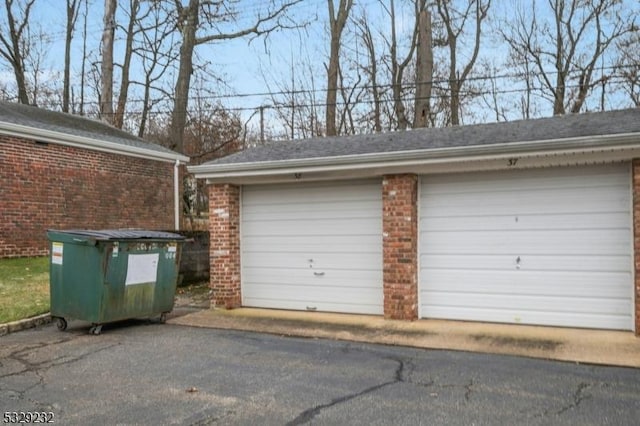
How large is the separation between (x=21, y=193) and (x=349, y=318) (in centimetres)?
847

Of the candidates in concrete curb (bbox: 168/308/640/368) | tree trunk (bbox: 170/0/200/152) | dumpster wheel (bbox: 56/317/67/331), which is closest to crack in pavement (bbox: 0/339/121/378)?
dumpster wheel (bbox: 56/317/67/331)

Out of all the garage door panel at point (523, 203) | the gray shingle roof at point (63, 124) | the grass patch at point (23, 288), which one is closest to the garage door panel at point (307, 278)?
the garage door panel at point (523, 203)

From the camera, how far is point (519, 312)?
290 inches

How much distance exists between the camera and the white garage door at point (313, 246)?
27.2 ft

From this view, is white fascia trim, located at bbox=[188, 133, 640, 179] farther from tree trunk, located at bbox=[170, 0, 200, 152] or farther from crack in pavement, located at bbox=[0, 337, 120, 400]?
tree trunk, located at bbox=[170, 0, 200, 152]

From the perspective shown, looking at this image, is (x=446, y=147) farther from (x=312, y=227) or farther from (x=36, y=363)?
(x=36, y=363)

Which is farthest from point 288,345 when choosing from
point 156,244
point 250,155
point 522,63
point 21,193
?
point 522,63

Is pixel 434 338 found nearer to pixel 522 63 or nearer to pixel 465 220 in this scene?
pixel 465 220

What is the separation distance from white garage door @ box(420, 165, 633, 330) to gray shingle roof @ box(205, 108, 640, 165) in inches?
19.9

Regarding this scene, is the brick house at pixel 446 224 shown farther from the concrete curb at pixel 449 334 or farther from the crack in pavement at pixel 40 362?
the crack in pavement at pixel 40 362

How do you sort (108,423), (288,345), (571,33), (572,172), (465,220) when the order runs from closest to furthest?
(108,423)
(288,345)
(572,172)
(465,220)
(571,33)

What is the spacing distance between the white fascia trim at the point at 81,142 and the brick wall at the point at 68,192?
126 millimetres

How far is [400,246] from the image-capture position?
25.2ft

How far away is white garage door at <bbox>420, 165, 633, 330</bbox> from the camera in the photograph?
22.6 feet
